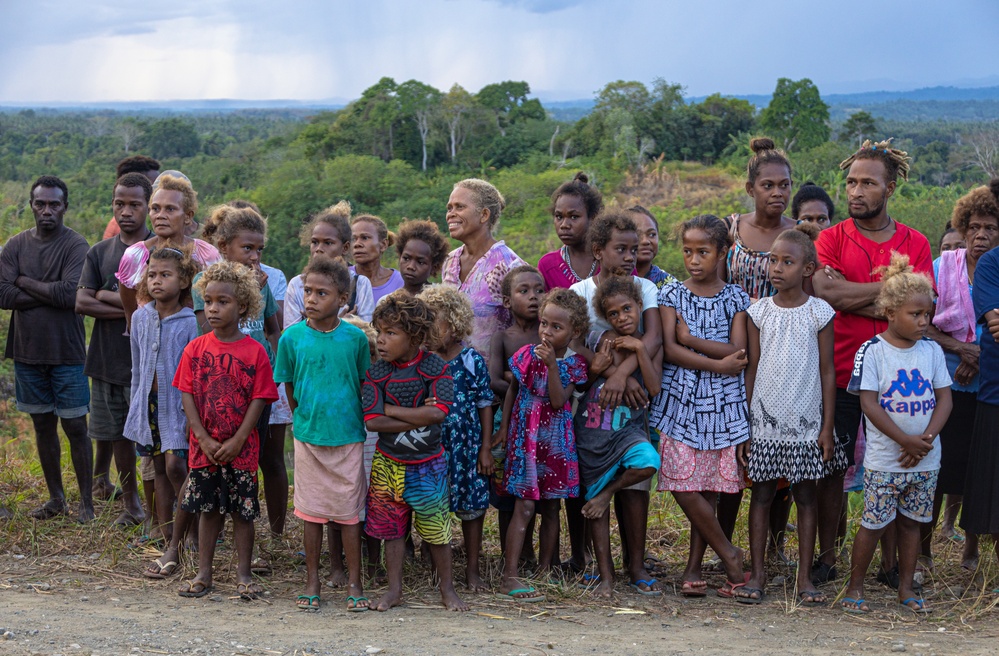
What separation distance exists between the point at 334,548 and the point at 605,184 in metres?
36.5

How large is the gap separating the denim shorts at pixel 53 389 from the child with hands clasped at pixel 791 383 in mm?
3815

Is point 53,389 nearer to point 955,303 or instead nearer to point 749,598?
point 749,598

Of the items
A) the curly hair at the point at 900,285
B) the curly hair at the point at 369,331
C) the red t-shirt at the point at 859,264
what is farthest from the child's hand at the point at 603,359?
the curly hair at the point at 900,285

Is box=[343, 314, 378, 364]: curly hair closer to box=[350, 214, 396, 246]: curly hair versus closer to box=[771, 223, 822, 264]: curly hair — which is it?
box=[350, 214, 396, 246]: curly hair

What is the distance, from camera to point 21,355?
5637mm

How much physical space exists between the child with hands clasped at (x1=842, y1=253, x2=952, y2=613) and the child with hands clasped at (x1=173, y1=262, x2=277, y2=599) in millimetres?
2731

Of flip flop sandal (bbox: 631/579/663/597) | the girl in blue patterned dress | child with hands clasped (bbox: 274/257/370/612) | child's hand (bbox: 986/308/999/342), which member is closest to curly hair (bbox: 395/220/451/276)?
the girl in blue patterned dress

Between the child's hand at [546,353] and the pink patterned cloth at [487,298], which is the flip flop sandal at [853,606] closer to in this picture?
the child's hand at [546,353]

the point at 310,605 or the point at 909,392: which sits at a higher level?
the point at 909,392

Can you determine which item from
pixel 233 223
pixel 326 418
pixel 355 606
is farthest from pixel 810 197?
pixel 355 606

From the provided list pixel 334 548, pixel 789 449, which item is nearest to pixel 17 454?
pixel 334 548

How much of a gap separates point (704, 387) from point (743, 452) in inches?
14.1

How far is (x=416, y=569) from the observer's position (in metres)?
4.83

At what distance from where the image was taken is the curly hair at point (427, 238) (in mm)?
5121
